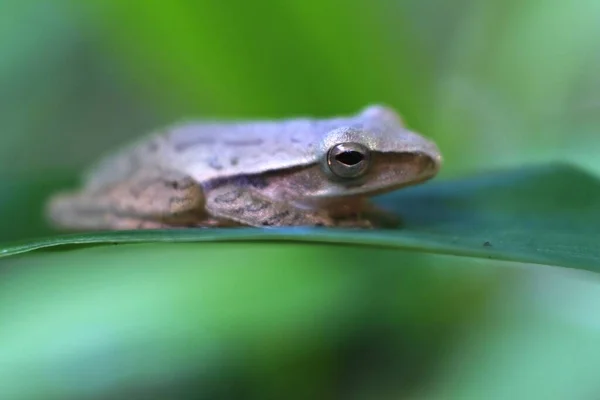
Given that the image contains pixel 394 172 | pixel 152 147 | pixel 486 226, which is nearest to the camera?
pixel 486 226

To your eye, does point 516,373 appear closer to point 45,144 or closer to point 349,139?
point 349,139

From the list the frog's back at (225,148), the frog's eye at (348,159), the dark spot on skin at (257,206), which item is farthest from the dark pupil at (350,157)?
the dark spot on skin at (257,206)

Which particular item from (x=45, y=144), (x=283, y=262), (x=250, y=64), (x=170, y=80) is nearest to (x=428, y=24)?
(x=170, y=80)

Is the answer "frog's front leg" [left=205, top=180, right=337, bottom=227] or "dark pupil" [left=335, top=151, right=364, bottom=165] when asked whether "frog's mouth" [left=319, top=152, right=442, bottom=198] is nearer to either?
"dark pupil" [left=335, top=151, right=364, bottom=165]

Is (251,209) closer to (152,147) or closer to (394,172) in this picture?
(394,172)

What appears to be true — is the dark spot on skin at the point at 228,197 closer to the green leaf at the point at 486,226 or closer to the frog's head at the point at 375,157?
the frog's head at the point at 375,157

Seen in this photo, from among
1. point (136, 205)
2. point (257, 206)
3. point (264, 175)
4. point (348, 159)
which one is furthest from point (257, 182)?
point (136, 205)
